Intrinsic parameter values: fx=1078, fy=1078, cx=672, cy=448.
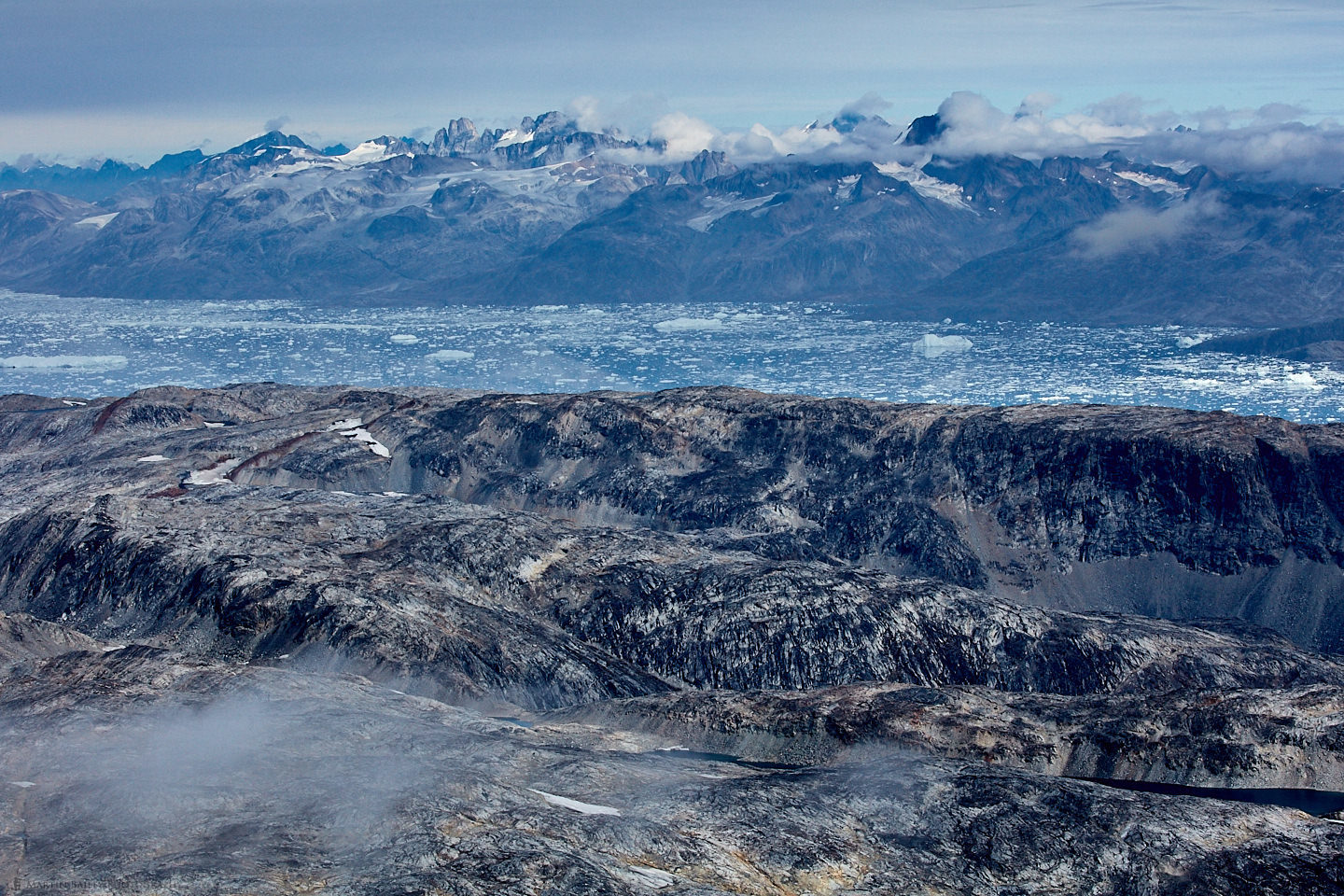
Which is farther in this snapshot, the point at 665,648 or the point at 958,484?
the point at 958,484

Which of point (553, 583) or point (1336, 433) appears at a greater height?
point (1336, 433)

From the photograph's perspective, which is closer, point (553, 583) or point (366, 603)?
point (366, 603)

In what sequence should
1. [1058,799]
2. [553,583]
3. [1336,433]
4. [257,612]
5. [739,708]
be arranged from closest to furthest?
1. [1058,799]
2. [739,708]
3. [257,612]
4. [553,583]
5. [1336,433]

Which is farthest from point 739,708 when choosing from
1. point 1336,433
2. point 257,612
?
point 1336,433

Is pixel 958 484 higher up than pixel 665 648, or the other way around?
pixel 958 484

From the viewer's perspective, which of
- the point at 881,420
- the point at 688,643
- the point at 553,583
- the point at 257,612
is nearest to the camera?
the point at 257,612

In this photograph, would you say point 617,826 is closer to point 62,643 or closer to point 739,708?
point 739,708

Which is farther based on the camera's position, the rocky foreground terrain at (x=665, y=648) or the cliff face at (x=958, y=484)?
the cliff face at (x=958, y=484)

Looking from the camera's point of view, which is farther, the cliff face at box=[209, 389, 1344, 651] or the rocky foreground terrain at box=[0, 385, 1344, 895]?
the cliff face at box=[209, 389, 1344, 651]
